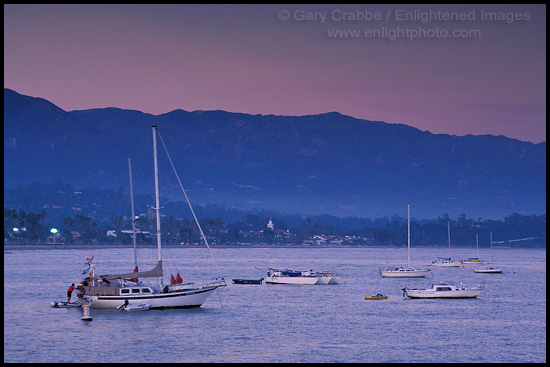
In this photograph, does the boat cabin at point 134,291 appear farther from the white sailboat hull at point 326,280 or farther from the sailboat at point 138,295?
the white sailboat hull at point 326,280

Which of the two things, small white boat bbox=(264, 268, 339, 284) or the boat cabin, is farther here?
small white boat bbox=(264, 268, 339, 284)

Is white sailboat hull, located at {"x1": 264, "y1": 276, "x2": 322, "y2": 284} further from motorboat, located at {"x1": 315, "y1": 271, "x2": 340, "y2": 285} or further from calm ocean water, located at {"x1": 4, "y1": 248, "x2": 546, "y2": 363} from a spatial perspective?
calm ocean water, located at {"x1": 4, "y1": 248, "x2": 546, "y2": 363}

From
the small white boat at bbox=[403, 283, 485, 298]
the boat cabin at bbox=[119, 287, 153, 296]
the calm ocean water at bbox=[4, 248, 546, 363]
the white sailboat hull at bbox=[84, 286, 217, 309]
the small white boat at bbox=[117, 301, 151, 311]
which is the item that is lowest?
the calm ocean water at bbox=[4, 248, 546, 363]

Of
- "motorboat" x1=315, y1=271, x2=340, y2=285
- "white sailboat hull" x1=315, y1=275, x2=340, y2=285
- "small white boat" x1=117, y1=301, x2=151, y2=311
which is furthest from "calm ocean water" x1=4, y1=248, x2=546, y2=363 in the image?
"motorboat" x1=315, y1=271, x2=340, y2=285

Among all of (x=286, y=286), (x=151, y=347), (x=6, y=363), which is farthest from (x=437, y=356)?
(x=286, y=286)

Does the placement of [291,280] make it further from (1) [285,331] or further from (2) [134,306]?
(1) [285,331]

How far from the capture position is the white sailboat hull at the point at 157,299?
8162 cm

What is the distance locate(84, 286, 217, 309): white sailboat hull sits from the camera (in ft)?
268

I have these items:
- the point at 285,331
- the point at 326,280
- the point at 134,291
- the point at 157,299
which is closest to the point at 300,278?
the point at 326,280

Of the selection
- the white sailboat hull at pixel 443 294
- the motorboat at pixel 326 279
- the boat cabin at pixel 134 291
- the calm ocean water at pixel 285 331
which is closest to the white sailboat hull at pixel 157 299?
the boat cabin at pixel 134 291

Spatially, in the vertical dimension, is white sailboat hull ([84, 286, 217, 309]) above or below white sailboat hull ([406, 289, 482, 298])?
above

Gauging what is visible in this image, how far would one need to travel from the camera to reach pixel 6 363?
179 feet

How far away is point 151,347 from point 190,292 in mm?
21014

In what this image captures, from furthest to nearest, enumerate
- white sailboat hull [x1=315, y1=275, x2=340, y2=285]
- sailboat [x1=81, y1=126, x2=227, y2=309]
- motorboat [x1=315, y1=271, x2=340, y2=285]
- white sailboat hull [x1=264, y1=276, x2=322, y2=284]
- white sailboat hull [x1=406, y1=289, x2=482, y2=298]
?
motorboat [x1=315, y1=271, x2=340, y2=285] < white sailboat hull [x1=315, y1=275, x2=340, y2=285] < white sailboat hull [x1=264, y1=276, x2=322, y2=284] < white sailboat hull [x1=406, y1=289, x2=482, y2=298] < sailboat [x1=81, y1=126, x2=227, y2=309]
